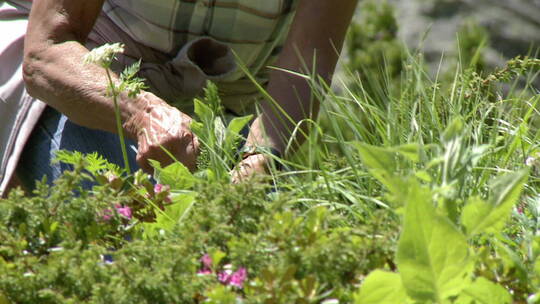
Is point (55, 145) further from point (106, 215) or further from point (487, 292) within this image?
point (487, 292)

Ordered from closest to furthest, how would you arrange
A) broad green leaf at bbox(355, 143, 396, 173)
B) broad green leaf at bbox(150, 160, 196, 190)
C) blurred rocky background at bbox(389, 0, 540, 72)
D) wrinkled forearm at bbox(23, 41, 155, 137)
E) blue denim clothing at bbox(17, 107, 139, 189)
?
broad green leaf at bbox(355, 143, 396, 173) → broad green leaf at bbox(150, 160, 196, 190) → wrinkled forearm at bbox(23, 41, 155, 137) → blue denim clothing at bbox(17, 107, 139, 189) → blurred rocky background at bbox(389, 0, 540, 72)

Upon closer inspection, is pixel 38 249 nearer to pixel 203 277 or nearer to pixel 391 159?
pixel 203 277

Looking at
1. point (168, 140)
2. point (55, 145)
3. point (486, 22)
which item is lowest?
point (486, 22)

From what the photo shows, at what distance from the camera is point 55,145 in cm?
206

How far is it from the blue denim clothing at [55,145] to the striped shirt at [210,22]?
31 cm

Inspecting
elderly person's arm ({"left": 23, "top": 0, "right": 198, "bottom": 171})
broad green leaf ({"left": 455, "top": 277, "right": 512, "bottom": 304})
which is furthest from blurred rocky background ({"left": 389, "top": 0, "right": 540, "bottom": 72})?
broad green leaf ({"left": 455, "top": 277, "right": 512, "bottom": 304})

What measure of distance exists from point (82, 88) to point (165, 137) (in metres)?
0.31

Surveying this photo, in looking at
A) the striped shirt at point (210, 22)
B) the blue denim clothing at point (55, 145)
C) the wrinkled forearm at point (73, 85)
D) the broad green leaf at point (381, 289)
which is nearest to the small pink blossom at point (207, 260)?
the broad green leaf at point (381, 289)

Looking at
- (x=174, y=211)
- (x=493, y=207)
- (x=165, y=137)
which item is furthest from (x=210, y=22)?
(x=493, y=207)

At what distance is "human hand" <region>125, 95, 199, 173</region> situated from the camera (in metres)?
1.58

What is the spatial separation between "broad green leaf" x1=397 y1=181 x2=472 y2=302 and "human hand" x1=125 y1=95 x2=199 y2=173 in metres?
0.78

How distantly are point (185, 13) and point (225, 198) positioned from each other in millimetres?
1224

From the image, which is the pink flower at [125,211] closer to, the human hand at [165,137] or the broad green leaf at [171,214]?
the broad green leaf at [171,214]

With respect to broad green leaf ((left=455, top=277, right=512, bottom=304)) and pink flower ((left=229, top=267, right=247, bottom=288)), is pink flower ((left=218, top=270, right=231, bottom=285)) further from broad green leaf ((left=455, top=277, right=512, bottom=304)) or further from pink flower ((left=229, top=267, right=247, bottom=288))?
broad green leaf ((left=455, top=277, right=512, bottom=304))
